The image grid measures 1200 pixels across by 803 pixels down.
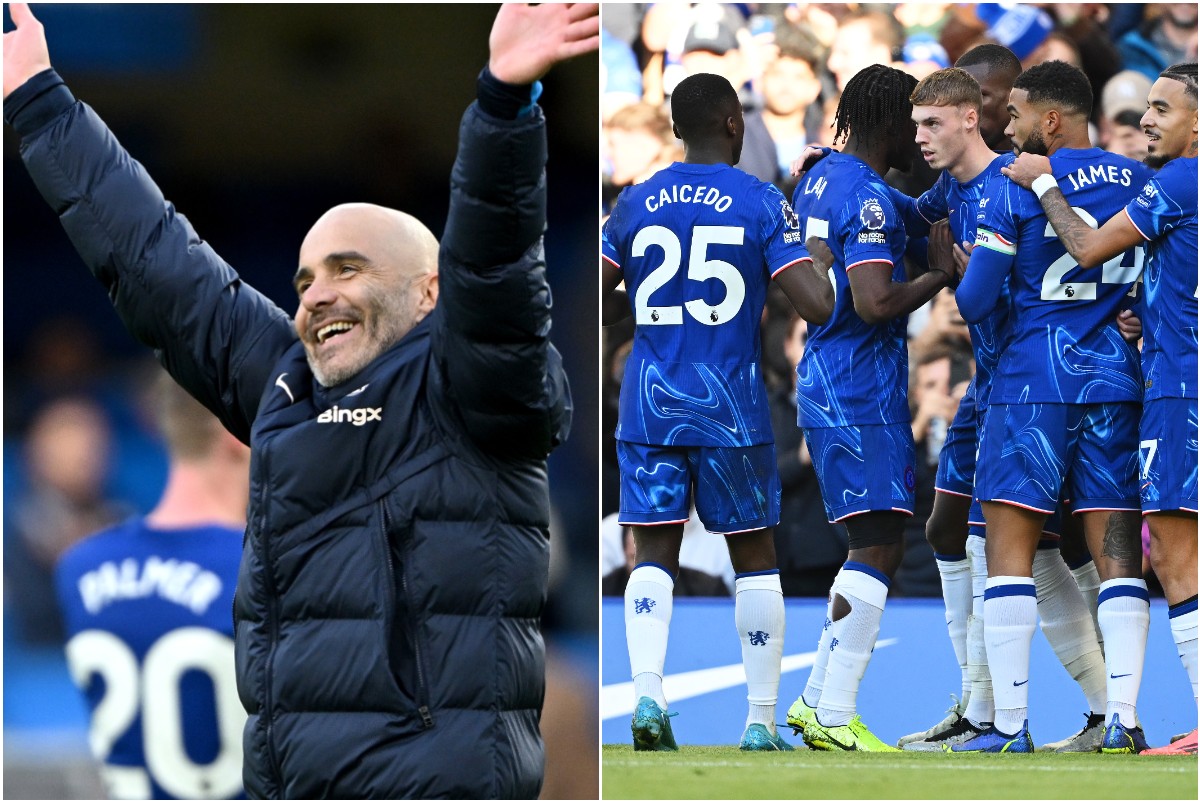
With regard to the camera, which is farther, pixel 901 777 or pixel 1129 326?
pixel 1129 326

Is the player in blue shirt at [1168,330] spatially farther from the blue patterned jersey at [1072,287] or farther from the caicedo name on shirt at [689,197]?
the caicedo name on shirt at [689,197]

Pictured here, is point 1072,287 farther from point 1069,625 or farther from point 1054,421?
point 1069,625

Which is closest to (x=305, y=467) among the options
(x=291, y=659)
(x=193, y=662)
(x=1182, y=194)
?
(x=291, y=659)

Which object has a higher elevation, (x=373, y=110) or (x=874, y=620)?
(x=373, y=110)

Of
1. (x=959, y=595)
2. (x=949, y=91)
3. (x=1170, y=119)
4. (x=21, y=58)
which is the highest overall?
(x=949, y=91)

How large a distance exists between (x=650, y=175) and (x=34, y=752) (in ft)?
10.6

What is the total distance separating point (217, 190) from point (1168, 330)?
3.91m

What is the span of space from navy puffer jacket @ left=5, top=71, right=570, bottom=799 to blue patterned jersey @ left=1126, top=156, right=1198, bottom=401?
235cm

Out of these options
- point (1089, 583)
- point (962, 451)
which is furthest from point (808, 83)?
point (1089, 583)

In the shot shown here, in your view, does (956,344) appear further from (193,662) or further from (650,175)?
(193,662)

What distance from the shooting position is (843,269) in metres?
4.91

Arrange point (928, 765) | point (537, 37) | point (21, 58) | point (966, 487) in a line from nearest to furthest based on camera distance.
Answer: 1. point (537, 37)
2. point (21, 58)
3. point (928, 765)
4. point (966, 487)

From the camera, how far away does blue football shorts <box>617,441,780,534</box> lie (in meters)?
4.73

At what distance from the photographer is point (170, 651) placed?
478 centimetres
